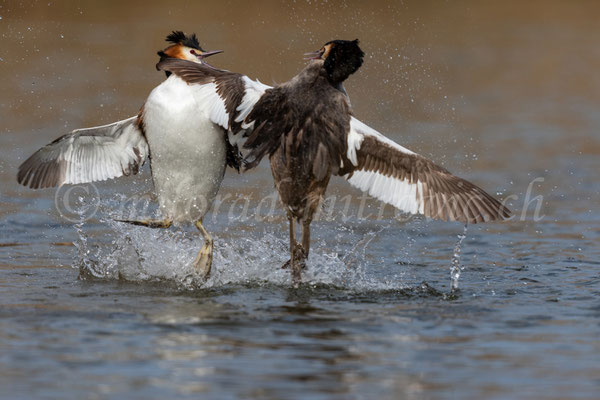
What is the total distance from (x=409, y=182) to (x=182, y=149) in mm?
1986

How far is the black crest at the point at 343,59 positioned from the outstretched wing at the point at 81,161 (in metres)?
1.92

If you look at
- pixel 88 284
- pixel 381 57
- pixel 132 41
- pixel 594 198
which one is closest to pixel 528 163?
pixel 594 198

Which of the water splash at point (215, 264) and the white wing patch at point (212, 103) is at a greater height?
the white wing patch at point (212, 103)

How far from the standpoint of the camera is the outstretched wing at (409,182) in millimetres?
8539

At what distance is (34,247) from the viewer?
10.5 metres

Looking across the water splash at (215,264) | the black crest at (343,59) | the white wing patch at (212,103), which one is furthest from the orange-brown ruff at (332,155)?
the water splash at (215,264)

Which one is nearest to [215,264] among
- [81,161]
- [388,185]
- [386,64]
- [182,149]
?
[182,149]

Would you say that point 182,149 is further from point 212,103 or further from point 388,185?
point 388,185

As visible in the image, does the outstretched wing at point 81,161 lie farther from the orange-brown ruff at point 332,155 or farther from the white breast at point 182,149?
the orange-brown ruff at point 332,155

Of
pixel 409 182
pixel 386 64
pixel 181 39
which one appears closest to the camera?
pixel 409 182

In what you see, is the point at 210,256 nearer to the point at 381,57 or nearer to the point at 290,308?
the point at 290,308

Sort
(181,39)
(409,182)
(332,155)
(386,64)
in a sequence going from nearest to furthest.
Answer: (332,155) < (409,182) < (181,39) < (386,64)

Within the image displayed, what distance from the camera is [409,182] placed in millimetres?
8688

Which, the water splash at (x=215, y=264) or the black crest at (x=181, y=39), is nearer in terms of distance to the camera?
the water splash at (x=215, y=264)
